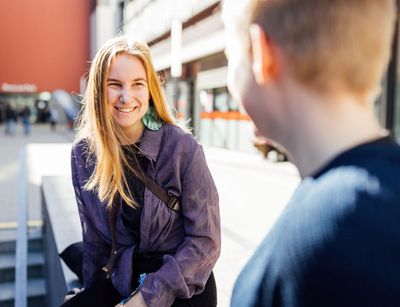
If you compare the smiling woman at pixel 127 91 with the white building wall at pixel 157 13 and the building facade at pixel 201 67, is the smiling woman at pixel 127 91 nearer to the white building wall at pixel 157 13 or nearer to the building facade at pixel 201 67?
the building facade at pixel 201 67

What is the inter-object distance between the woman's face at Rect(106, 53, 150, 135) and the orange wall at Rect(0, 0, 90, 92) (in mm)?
31887

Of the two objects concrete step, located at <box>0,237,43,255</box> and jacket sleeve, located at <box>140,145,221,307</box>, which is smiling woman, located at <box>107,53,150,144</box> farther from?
concrete step, located at <box>0,237,43,255</box>

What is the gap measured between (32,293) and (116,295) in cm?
431

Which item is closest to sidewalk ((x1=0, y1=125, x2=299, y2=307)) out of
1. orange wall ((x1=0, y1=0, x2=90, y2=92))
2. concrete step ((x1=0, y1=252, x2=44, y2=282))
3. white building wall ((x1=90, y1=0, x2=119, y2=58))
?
concrete step ((x1=0, y1=252, x2=44, y2=282))

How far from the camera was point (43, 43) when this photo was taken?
109 feet

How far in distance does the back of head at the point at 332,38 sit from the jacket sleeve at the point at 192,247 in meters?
1.18

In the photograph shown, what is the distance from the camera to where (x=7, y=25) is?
32.9 meters

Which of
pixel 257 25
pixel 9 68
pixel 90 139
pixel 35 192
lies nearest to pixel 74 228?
pixel 90 139

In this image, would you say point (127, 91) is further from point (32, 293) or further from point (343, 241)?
point (32, 293)

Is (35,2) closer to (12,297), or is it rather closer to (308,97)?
(12,297)

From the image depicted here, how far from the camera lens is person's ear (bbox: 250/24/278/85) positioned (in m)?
0.75

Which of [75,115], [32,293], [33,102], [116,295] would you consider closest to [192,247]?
[116,295]

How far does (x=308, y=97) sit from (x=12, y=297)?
5.88 m

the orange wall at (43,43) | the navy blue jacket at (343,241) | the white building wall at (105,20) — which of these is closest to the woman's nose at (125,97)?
the navy blue jacket at (343,241)
